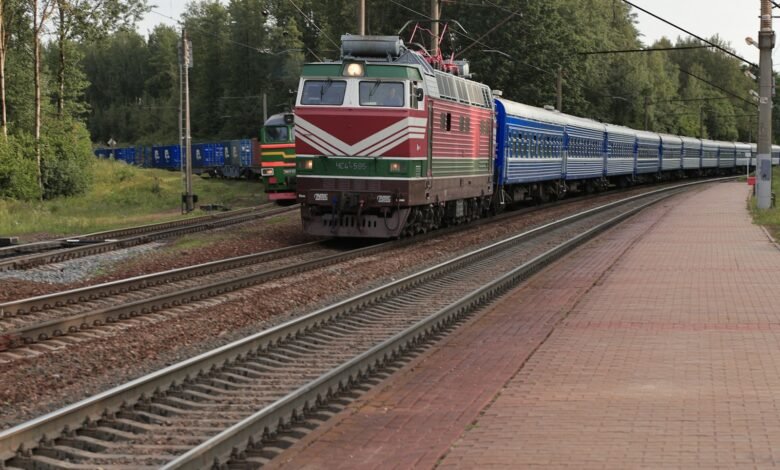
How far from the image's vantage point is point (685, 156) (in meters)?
69.8

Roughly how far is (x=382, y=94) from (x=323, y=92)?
47.4 inches

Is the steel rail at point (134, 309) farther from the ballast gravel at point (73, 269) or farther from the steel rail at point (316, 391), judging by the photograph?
the steel rail at point (316, 391)

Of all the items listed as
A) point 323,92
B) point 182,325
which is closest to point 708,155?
point 323,92

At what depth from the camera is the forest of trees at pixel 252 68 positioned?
45550 millimetres

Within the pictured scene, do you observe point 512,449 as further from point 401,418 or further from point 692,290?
point 692,290

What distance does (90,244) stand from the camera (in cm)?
2072

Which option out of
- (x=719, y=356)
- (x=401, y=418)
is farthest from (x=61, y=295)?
(x=719, y=356)

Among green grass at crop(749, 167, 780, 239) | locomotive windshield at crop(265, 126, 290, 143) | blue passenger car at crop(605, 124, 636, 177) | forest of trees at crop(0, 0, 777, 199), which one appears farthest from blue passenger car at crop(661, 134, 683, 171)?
locomotive windshield at crop(265, 126, 290, 143)

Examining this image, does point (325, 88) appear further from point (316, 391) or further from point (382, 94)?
point (316, 391)

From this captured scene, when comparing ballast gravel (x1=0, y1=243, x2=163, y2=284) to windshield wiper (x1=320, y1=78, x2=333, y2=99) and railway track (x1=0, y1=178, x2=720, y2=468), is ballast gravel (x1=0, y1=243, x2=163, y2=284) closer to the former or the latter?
windshield wiper (x1=320, y1=78, x2=333, y2=99)

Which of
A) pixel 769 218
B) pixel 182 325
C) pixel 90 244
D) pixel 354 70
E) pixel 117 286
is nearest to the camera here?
pixel 182 325

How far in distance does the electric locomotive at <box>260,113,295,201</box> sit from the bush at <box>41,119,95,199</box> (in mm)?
10111

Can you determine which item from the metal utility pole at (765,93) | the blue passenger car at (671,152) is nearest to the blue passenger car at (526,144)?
the metal utility pole at (765,93)

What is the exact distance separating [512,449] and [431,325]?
494 centimetres
